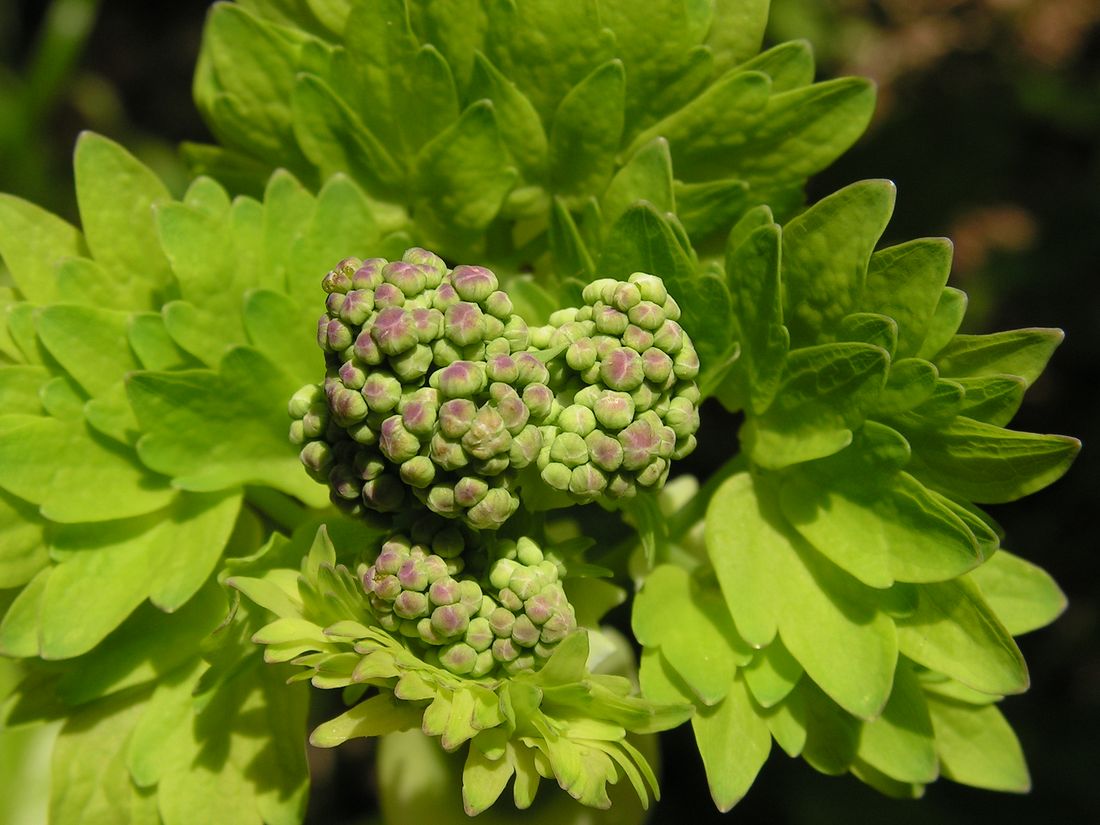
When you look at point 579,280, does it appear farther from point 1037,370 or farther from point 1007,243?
point 1007,243

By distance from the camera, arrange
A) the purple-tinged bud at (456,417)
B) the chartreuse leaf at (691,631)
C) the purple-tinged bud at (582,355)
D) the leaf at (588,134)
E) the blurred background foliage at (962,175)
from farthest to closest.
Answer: the blurred background foliage at (962,175)
the leaf at (588,134)
the chartreuse leaf at (691,631)
the purple-tinged bud at (582,355)
the purple-tinged bud at (456,417)

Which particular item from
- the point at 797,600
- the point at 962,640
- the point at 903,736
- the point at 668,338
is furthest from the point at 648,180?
the point at 903,736

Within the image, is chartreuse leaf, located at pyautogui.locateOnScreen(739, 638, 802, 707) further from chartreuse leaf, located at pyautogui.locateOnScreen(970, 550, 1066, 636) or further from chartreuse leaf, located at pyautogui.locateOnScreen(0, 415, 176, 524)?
chartreuse leaf, located at pyautogui.locateOnScreen(0, 415, 176, 524)

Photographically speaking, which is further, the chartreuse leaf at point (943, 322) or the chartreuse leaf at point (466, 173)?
the chartreuse leaf at point (466, 173)

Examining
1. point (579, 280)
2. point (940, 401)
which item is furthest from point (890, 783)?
point (579, 280)

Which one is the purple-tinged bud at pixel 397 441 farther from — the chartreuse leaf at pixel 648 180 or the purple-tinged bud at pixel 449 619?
the chartreuse leaf at pixel 648 180

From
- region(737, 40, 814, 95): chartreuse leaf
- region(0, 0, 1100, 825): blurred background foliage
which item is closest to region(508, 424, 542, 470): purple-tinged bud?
region(737, 40, 814, 95): chartreuse leaf

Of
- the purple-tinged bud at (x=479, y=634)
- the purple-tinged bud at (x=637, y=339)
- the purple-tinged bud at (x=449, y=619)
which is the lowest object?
the purple-tinged bud at (x=479, y=634)

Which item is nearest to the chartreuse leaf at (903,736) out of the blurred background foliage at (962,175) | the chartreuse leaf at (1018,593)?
the chartreuse leaf at (1018,593)
